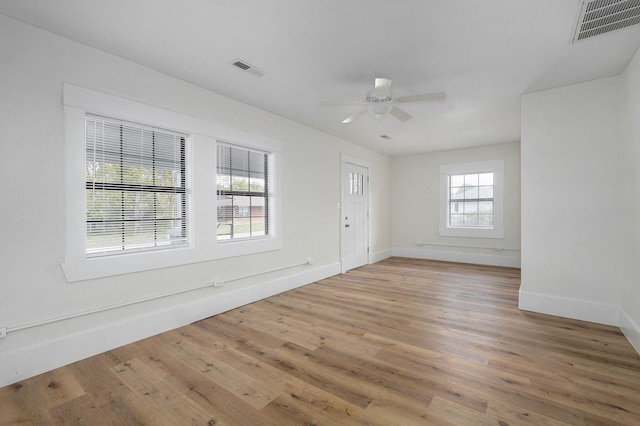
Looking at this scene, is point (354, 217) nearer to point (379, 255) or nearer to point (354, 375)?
point (379, 255)

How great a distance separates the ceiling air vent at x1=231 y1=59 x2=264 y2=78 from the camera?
275cm

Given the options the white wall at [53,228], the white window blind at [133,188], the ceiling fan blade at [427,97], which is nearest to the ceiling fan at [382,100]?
the ceiling fan blade at [427,97]

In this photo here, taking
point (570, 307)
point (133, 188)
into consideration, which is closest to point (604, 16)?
point (570, 307)

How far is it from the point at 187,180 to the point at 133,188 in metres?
0.54

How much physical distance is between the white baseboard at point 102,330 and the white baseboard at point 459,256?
4.82 metres

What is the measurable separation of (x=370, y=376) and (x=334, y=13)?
2.63 metres

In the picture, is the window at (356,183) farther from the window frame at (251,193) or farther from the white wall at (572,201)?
the white wall at (572,201)

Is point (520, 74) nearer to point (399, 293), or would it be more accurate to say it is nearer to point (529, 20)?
point (529, 20)

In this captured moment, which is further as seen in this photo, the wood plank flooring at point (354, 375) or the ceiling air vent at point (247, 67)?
the ceiling air vent at point (247, 67)

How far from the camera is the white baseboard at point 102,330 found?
83.9 inches

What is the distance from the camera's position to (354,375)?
7.00 feet

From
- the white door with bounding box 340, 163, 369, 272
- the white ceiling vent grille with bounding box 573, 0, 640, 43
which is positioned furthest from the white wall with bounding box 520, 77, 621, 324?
the white door with bounding box 340, 163, 369, 272

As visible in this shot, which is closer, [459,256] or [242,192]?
[242,192]

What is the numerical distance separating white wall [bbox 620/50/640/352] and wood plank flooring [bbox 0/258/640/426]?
0.93ft
